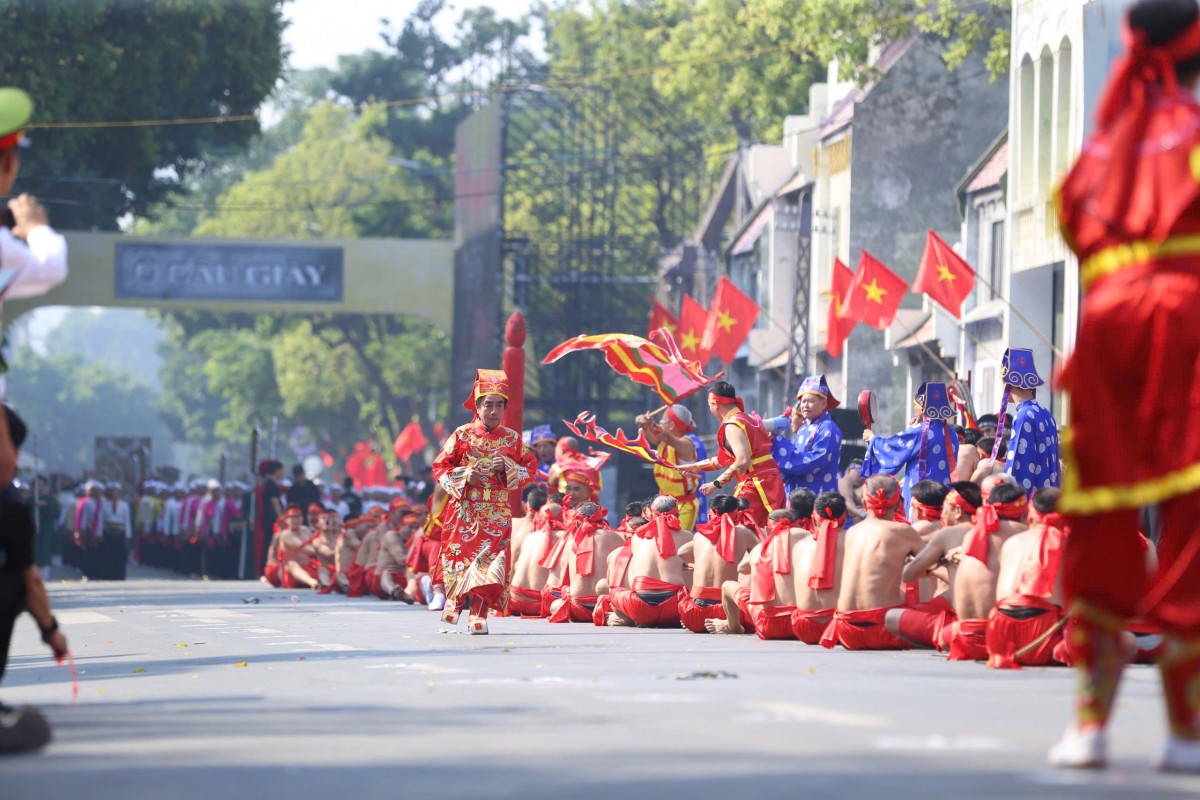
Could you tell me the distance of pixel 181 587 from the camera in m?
33.5

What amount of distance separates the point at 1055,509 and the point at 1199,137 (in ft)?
18.7

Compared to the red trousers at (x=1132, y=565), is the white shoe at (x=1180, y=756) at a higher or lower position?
lower

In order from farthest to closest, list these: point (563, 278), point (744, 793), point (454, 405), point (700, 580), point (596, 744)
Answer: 1. point (454, 405)
2. point (563, 278)
3. point (700, 580)
4. point (596, 744)
5. point (744, 793)

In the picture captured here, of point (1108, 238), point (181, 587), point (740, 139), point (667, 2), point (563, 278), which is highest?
→ point (667, 2)

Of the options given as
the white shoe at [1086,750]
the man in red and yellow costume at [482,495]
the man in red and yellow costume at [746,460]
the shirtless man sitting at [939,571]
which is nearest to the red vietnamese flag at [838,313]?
the man in red and yellow costume at [746,460]

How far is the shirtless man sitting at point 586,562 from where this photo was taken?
64.0 ft

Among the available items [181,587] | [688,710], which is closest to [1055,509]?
[688,710]

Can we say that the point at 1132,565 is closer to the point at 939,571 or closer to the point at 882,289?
the point at 939,571

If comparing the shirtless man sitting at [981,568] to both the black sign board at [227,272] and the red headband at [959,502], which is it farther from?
the black sign board at [227,272]

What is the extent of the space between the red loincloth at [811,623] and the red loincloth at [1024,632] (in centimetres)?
254

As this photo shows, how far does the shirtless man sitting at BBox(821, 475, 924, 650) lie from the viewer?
14109 mm

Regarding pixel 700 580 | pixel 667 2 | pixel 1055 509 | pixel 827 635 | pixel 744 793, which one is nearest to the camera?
pixel 744 793

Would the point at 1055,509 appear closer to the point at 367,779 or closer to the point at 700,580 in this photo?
the point at 700,580

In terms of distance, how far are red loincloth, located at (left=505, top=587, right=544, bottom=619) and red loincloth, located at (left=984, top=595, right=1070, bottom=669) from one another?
8803 mm
